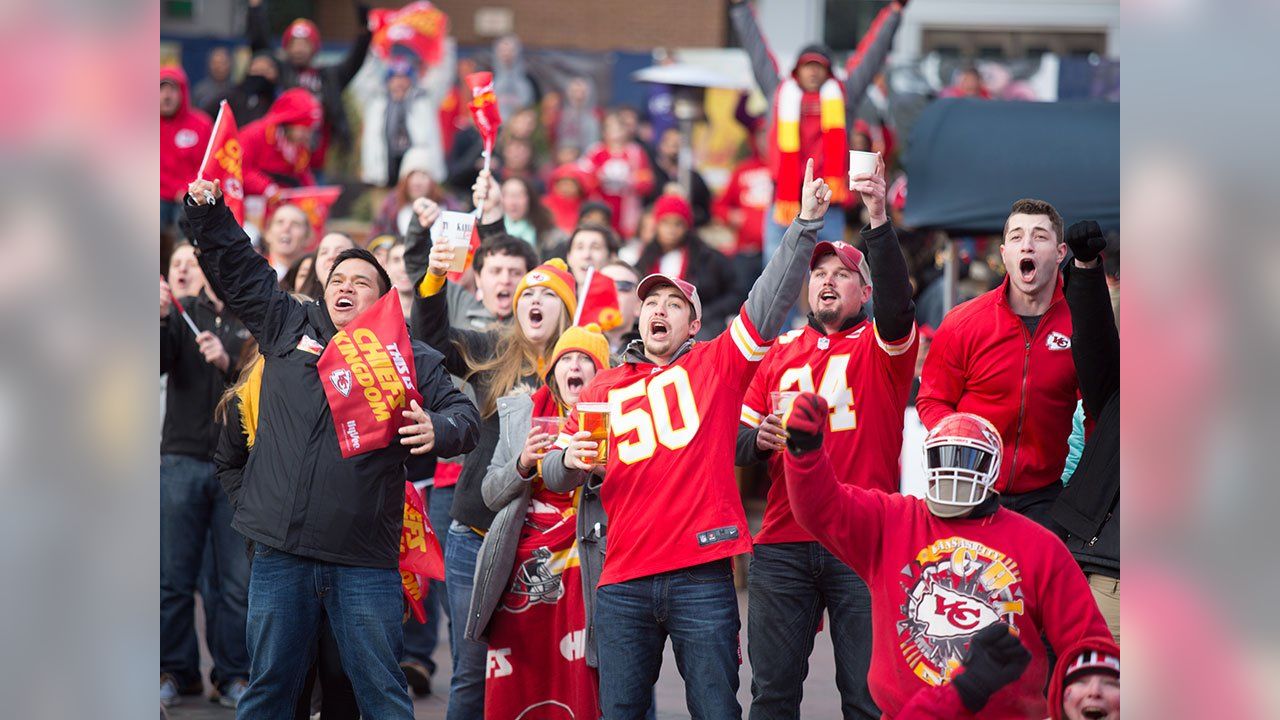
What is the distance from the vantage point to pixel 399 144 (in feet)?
48.1

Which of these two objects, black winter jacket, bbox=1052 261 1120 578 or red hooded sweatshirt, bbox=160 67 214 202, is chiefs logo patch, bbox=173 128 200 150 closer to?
red hooded sweatshirt, bbox=160 67 214 202

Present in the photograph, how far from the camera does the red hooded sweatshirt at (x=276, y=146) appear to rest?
11.5 m

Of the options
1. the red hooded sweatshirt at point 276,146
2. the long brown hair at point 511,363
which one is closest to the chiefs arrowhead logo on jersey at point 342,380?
the long brown hair at point 511,363

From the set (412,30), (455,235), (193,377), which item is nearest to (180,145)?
(412,30)

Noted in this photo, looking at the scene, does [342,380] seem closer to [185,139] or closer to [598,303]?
[598,303]

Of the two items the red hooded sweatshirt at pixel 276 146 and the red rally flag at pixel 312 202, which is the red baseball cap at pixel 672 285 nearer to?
the red rally flag at pixel 312 202

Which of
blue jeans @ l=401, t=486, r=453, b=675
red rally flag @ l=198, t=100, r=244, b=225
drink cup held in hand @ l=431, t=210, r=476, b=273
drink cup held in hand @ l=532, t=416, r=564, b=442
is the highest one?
red rally flag @ l=198, t=100, r=244, b=225

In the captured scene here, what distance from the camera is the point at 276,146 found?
1278cm

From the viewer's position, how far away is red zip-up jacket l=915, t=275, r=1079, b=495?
18.7ft

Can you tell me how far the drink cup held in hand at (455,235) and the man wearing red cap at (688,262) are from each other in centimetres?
464

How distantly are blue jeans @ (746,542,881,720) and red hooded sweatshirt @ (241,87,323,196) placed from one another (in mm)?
6368

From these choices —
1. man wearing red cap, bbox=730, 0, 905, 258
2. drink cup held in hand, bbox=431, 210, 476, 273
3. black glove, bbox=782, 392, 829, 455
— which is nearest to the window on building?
man wearing red cap, bbox=730, 0, 905, 258

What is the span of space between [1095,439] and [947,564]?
1209 millimetres
